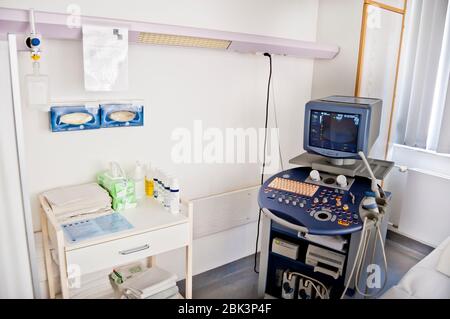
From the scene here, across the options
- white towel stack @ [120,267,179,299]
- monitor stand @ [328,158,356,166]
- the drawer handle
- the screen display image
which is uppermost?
the screen display image

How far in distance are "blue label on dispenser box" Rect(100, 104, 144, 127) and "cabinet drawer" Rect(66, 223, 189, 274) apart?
64 centimetres

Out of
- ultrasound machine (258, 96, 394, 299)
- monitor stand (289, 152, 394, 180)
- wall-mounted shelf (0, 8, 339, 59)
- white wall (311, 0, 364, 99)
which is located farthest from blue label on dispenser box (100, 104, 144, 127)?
white wall (311, 0, 364, 99)

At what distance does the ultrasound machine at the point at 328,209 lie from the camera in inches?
70.7

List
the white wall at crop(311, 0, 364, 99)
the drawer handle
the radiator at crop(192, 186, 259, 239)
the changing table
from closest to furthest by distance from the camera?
the changing table, the drawer handle, the radiator at crop(192, 186, 259, 239), the white wall at crop(311, 0, 364, 99)

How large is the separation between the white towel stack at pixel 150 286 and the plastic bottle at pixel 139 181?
→ 0.46m

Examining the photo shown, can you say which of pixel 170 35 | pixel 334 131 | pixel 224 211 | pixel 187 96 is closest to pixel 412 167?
pixel 334 131

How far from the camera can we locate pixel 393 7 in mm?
2592

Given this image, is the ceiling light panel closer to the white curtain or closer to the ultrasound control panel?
the ultrasound control panel

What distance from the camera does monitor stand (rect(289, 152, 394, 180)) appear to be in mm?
2070

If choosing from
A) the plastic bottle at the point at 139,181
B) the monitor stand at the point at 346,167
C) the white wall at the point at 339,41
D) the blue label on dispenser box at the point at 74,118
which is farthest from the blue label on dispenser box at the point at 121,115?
the white wall at the point at 339,41

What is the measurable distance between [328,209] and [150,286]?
3.33 feet

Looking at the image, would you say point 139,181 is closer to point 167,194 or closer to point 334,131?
point 167,194

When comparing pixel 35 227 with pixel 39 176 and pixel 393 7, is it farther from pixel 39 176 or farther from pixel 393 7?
pixel 393 7

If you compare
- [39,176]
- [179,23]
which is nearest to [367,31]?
[179,23]
